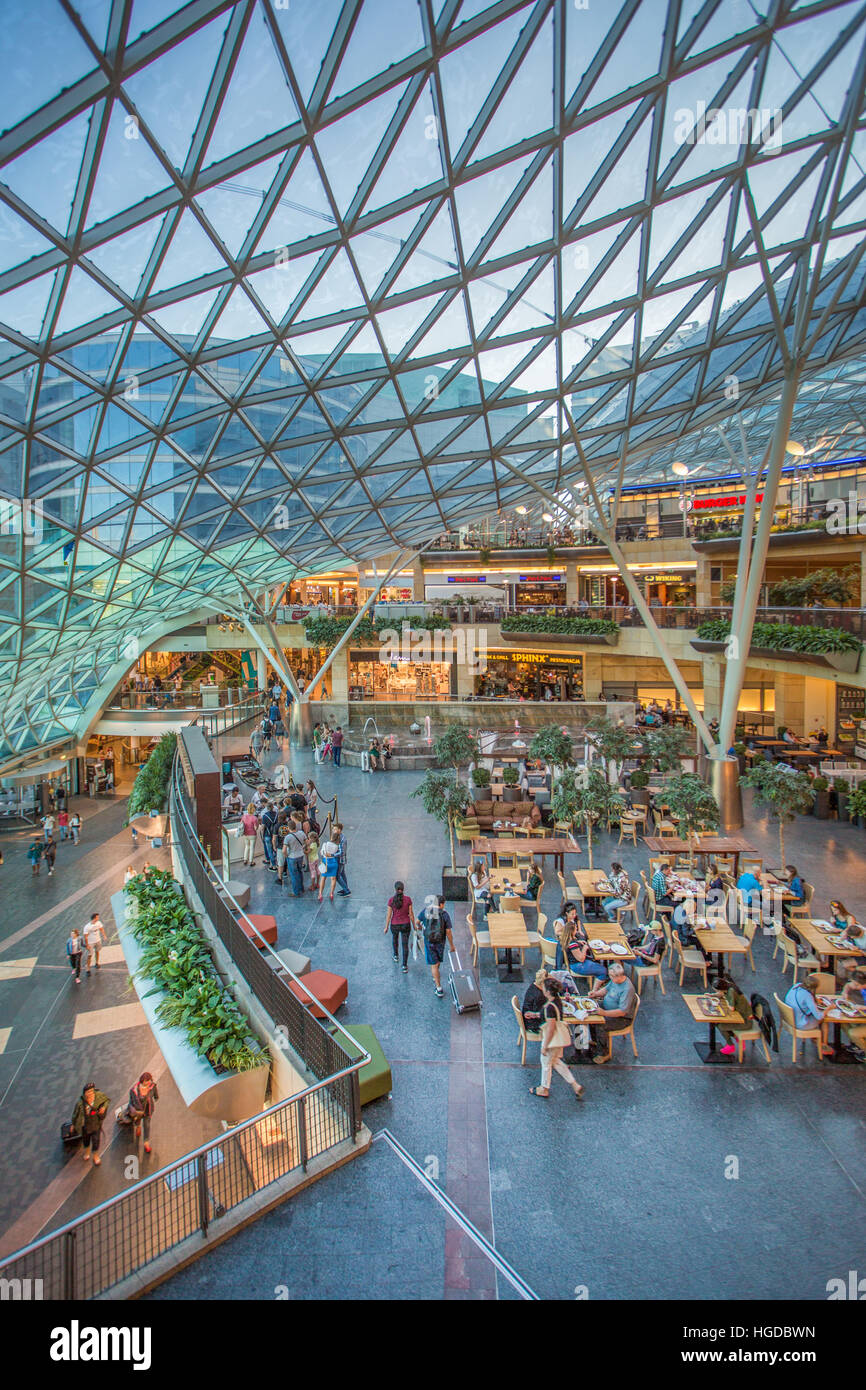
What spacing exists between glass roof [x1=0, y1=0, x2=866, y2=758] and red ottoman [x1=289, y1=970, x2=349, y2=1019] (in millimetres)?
13045

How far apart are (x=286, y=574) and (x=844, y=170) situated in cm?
3146

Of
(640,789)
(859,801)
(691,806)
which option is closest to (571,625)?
(640,789)

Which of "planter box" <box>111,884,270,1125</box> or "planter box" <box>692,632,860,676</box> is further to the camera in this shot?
"planter box" <box>692,632,860,676</box>

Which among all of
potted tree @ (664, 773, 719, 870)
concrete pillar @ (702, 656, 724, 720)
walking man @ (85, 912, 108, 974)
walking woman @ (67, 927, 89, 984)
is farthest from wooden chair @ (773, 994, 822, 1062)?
concrete pillar @ (702, 656, 724, 720)

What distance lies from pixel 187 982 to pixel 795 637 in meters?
25.3

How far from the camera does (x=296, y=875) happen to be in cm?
1786

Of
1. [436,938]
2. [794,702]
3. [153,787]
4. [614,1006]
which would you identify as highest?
[794,702]

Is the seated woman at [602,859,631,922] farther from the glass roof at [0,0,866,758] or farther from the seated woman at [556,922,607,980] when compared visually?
the glass roof at [0,0,866,758]

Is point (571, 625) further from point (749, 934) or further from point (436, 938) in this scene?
point (436, 938)

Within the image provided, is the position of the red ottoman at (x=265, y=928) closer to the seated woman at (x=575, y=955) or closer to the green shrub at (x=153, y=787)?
the seated woman at (x=575, y=955)

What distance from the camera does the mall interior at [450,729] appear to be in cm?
744

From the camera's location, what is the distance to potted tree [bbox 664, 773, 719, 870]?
730 inches

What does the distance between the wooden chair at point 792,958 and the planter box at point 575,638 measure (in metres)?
33.5
